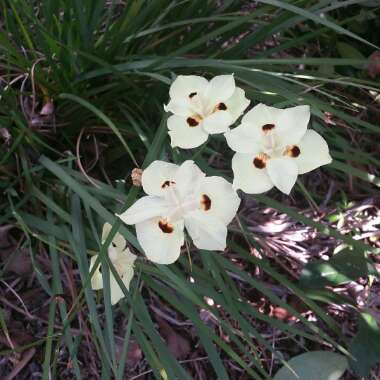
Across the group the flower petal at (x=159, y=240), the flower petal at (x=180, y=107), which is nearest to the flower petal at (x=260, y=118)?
the flower petal at (x=180, y=107)

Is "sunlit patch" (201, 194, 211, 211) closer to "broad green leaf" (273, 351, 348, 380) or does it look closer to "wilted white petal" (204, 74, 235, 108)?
"wilted white petal" (204, 74, 235, 108)

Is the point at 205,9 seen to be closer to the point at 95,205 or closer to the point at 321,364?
the point at 95,205

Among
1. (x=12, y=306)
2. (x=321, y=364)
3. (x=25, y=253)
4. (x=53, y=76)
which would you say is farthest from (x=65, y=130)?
(x=321, y=364)

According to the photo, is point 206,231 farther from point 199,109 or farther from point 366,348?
point 366,348

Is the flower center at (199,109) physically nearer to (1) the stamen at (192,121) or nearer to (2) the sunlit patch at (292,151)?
(1) the stamen at (192,121)

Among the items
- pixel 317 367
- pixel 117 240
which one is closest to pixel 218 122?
pixel 117 240
